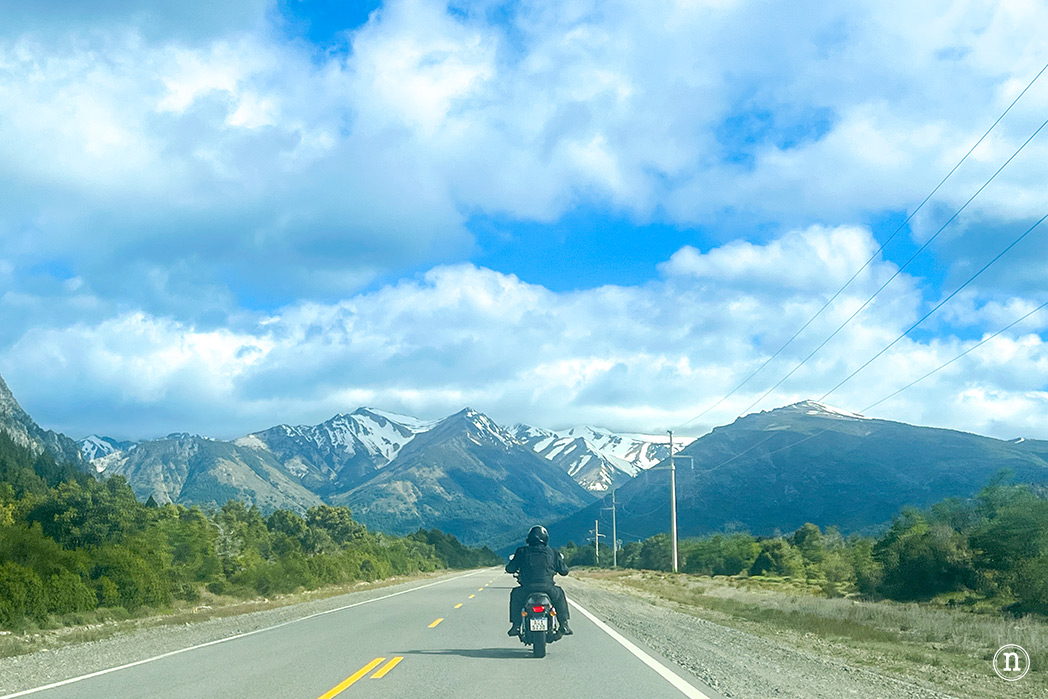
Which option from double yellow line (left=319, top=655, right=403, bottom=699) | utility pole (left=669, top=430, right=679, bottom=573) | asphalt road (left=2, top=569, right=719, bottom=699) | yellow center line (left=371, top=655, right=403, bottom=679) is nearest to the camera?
double yellow line (left=319, top=655, right=403, bottom=699)

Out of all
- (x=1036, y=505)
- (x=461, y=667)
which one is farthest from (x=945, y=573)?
(x=461, y=667)

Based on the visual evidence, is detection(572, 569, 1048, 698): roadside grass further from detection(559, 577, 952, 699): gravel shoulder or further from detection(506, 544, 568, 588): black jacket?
detection(506, 544, 568, 588): black jacket

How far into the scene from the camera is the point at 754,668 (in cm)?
1478

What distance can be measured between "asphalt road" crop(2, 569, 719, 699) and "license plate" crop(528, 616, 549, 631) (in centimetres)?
50

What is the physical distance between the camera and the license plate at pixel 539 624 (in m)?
15.0

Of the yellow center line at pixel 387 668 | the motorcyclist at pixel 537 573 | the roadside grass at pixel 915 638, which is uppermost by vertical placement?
the motorcyclist at pixel 537 573

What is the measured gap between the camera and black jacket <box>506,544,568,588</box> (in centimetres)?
1557

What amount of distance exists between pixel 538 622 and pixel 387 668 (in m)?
2.72

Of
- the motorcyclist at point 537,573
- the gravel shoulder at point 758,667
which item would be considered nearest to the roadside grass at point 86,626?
the motorcyclist at point 537,573

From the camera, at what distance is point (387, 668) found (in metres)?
13.6

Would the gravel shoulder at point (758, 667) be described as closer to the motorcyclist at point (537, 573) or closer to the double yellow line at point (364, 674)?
the motorcyclist at point (537, 573)

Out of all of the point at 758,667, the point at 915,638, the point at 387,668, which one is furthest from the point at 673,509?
the point at 387,668

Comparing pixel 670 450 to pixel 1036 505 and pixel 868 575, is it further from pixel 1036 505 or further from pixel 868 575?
pixel 1036 505

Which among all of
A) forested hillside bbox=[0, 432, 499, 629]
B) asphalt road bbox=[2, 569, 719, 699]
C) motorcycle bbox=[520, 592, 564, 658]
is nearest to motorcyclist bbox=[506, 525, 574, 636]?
motorcycle bbox=[520, 592, 564, 658]
